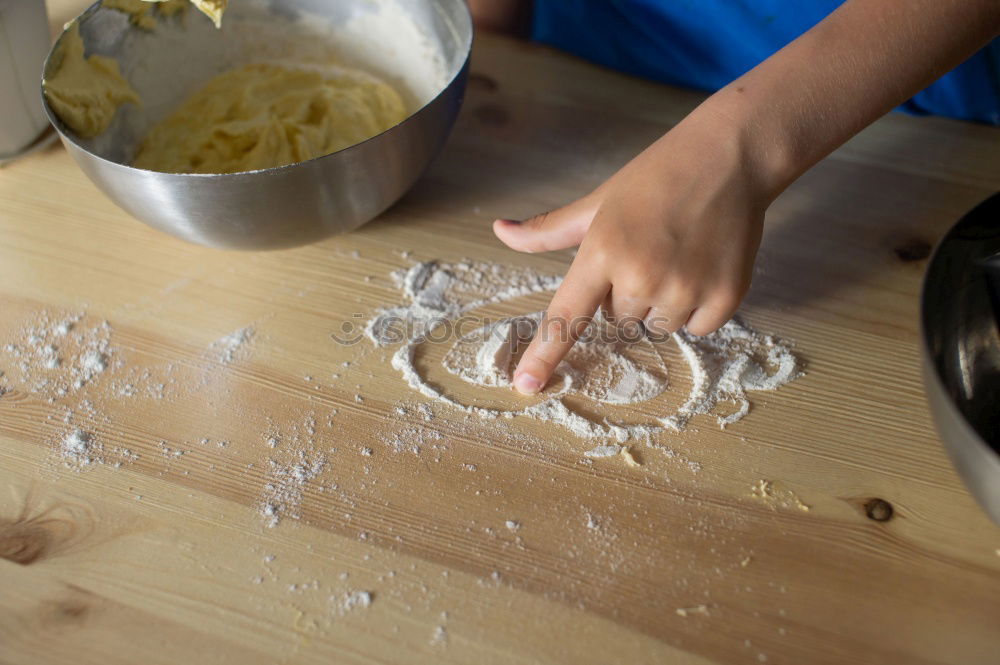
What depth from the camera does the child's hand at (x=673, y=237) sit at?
0.67m

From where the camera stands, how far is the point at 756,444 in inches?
26.9

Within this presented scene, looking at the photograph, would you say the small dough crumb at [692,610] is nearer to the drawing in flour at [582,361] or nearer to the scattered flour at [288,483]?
the drawing in flour at [582,361]

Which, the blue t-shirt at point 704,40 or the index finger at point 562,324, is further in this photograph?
the blue t-shirt at point 704,40

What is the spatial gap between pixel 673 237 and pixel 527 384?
0.59 feet

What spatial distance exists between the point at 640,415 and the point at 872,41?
1.23ft

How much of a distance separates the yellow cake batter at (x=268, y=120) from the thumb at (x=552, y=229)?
233mm

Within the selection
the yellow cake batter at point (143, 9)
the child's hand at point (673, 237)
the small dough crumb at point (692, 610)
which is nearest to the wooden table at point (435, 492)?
the small dough crumb at point (692, 610)

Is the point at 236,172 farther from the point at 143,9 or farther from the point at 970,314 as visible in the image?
the point at 970,314

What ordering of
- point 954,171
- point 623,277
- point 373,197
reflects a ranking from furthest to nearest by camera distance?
point 954,171
point 373,197
point 623,277

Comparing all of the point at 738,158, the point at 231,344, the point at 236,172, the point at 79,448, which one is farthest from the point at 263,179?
the point at 738,158

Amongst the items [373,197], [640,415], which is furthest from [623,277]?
[373,197]

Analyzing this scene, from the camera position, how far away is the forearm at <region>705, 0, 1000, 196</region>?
680 millimetres

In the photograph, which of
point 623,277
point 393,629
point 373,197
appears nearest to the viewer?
point 393,629

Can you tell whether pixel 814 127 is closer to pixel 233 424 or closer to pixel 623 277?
pixel 623 277
